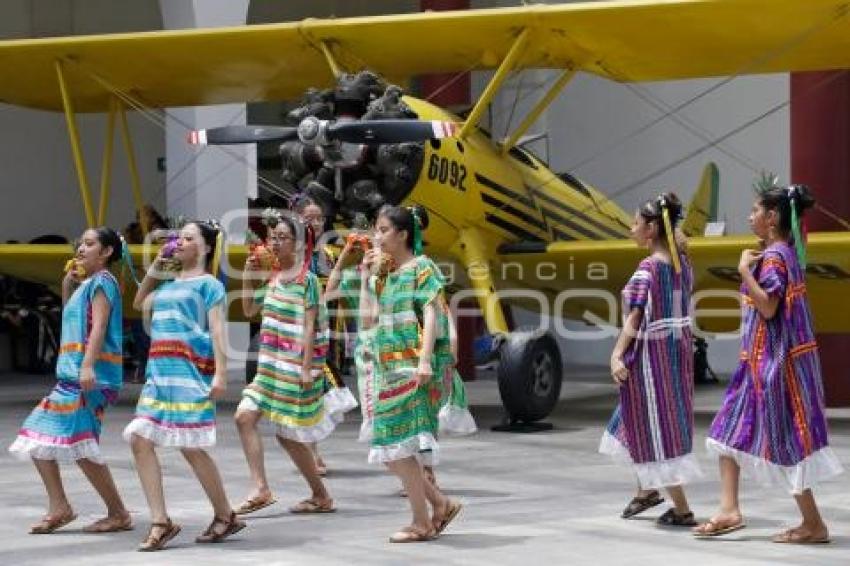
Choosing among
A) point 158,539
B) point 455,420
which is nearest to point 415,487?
point 158,539

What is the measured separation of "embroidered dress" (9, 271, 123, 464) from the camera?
805 cm

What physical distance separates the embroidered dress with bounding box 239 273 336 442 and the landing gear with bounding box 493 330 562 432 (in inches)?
188

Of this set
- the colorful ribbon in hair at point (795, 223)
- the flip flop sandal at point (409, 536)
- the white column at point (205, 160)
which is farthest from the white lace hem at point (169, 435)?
the white column at point (205, 160)

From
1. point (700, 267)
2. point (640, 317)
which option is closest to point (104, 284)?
point (640, 317)

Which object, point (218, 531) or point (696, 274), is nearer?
point (218, 531)

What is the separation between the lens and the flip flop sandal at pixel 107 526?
8.27 metres

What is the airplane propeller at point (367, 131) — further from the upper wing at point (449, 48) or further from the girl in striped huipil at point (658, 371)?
the girl in striped huipil at point (658, 371)

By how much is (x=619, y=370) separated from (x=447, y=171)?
257 inches

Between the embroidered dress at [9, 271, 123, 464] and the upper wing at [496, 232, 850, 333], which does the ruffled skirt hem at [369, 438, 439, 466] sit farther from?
the upper wing at [496, 232, 850, 333]

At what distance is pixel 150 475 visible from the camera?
7742mm

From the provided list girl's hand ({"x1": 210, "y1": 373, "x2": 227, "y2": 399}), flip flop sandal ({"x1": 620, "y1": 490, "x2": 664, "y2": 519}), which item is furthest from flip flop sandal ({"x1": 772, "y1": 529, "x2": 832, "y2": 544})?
girl's hand ({"x1": 210, "y1": 373, "x2": 227, "y2": 399})

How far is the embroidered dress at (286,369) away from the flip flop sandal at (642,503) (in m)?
1.57

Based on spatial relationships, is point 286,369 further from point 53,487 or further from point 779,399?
point 779,399

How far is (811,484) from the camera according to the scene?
7590 mm
